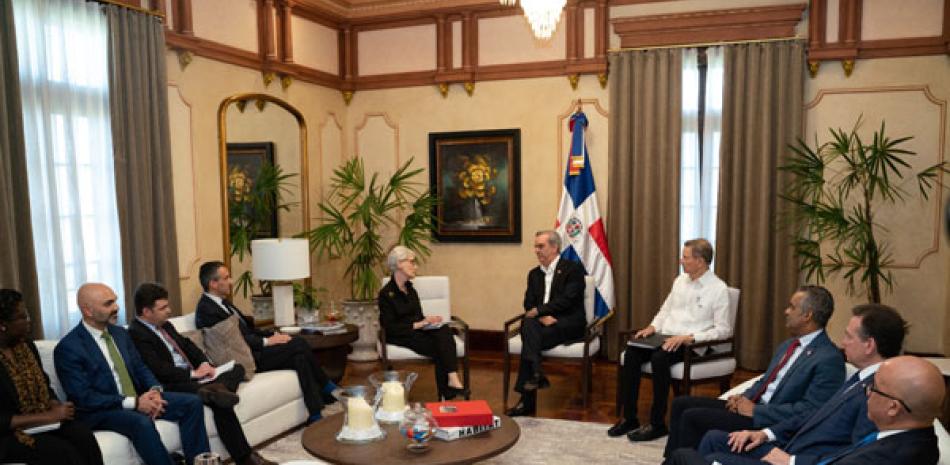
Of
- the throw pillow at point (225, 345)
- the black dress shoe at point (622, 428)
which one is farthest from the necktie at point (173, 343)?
the black dress shoe at point (622, 428)

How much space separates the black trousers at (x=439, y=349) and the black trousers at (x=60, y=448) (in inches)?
88.8

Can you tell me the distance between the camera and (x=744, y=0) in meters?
5.88

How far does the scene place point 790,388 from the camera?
123 inches

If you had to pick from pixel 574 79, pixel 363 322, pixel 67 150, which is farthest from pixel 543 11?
pixel 363 322

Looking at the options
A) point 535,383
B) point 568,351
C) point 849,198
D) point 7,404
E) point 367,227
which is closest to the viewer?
point 7,404

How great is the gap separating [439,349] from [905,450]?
3291 mm

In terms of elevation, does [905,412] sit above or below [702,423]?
above

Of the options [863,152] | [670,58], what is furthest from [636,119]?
[863,152]

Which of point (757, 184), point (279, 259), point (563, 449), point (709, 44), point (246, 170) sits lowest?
point (563, 449)

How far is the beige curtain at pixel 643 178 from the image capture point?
20.0 feet

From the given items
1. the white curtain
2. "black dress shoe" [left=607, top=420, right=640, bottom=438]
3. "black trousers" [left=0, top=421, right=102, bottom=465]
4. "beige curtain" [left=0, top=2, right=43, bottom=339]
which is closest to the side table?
the white curtain

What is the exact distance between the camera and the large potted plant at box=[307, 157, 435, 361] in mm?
6508

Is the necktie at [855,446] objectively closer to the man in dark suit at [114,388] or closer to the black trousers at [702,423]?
the black trousers at [702,423]

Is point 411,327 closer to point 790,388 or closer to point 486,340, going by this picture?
point 486,340
